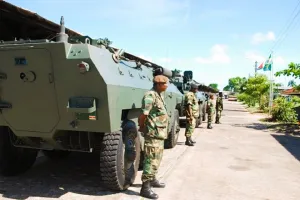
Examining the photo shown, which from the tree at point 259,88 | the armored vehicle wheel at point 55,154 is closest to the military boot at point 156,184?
the armored vehicle wheel at point 55,154

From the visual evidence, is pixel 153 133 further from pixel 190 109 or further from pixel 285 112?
pixel 285 112

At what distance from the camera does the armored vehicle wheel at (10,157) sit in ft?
15.7

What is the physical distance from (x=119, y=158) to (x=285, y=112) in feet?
46.2

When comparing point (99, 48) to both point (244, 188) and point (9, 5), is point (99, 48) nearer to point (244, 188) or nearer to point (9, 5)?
point (244, 188)

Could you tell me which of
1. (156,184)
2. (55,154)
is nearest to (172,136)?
(55,154)

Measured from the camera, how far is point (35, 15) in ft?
22.9

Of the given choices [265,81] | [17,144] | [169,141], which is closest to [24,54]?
[17,144]

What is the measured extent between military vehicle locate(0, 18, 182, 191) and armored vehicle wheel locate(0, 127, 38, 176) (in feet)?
0.88

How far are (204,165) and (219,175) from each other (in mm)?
747

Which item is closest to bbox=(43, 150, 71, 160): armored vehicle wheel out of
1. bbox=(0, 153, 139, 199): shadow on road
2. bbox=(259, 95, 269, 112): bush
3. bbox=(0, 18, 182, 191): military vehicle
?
bbox=(0, 153, 139, 199): shadow on road

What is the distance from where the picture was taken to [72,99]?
384 centimetres

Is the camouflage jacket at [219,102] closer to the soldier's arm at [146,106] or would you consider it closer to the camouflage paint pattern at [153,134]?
the camouflage paint pattern at [153,134]

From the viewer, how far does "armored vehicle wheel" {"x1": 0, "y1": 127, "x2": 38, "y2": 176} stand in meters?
4.77

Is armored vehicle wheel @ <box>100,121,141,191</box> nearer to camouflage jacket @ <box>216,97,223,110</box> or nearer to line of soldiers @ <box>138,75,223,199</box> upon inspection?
line of soldiers @ <box>138,75,223,199</box>
